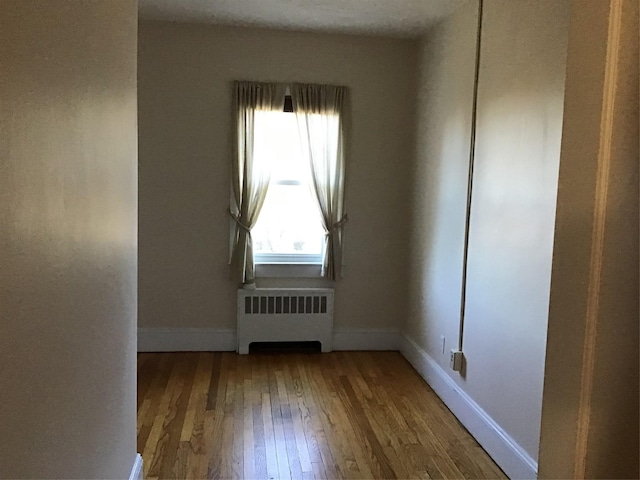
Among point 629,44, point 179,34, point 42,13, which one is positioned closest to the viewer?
point 629,44

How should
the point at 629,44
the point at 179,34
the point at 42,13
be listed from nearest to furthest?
the point at 629,44
the point at 42,13
the point at 179,34

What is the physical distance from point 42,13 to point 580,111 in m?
1.12

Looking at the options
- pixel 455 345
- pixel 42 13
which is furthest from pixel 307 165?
pixel 42 13

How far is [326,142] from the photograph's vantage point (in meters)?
4.37

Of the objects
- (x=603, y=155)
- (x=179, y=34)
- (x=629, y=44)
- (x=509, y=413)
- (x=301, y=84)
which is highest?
(x=179, y=34)

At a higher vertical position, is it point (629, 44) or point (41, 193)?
point (629, 44)

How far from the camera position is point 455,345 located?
3.51 meters

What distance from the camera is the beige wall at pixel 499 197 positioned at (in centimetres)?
254

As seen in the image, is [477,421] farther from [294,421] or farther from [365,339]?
[365,339]

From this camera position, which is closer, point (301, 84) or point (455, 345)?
point (455, 345)

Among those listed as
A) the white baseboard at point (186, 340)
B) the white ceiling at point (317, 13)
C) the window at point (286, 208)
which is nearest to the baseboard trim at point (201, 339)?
the white baseboard at point (186, 340)

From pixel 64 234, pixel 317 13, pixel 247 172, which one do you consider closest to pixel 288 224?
pixel 247 172

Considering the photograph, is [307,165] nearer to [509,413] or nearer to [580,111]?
[509,413]

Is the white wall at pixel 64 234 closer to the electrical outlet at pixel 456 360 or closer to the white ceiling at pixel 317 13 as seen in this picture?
the white ceiling at pixel 317 13
